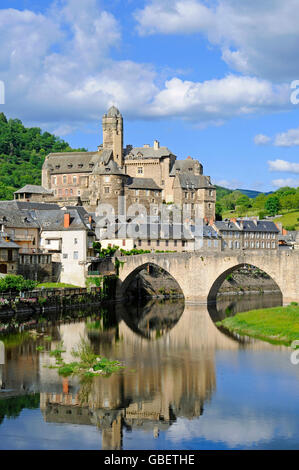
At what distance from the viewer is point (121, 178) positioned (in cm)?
10900

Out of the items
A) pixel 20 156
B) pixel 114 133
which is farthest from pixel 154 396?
pixel 20 156

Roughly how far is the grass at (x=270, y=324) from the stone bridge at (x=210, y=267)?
3717mm

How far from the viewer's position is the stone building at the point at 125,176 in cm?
11038

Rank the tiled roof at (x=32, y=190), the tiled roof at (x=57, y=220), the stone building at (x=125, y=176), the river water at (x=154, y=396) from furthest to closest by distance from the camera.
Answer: the tiled roof at (x=32, y=190)
the stone building at (x=125, y=176)
the tiled roof at (x=57, y=220)
the river water at (x=154, y=396)

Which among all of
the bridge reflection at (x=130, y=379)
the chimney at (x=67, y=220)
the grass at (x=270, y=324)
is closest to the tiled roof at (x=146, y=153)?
the chimney at (x=67, y=220)

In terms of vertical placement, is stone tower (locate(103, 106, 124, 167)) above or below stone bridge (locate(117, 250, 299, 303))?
above

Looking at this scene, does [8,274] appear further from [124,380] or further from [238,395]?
[238,395]

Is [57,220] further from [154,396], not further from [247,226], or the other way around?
[154,396]

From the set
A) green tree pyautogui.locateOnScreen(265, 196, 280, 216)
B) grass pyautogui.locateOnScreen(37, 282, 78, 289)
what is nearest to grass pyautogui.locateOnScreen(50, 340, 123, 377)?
grass pyautogui.locateOnScreen(37, 282, 78, 289)

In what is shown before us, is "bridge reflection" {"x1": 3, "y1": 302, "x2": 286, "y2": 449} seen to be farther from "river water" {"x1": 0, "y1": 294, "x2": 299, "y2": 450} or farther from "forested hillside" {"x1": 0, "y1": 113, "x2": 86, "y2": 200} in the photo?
"forested hillside" {"x1": 0, "y1": 113, "x2": 86, "y2": 200}

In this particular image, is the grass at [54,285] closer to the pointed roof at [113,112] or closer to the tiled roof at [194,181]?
the tiled roof at [194,181]

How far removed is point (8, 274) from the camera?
63062mm

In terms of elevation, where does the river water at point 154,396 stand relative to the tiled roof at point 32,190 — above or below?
below

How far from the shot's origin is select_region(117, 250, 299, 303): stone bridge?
63.3 m
